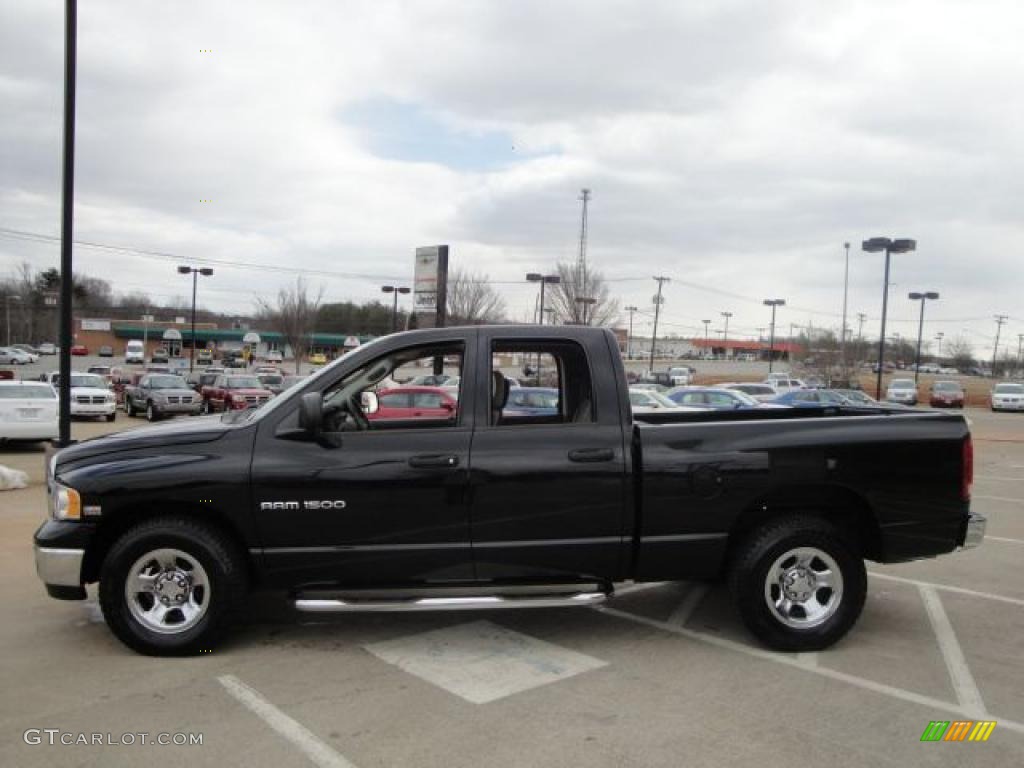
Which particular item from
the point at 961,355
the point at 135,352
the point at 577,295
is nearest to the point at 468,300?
the point at 577,295

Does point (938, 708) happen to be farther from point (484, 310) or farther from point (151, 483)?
point (484, 310)

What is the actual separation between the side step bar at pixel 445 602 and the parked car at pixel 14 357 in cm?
7585

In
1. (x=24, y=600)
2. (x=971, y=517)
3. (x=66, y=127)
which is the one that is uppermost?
(x=66, y=127)

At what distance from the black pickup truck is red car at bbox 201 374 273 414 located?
23.5 meters

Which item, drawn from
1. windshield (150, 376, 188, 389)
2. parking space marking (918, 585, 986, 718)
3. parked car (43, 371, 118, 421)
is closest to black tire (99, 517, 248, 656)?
parking space marking (918, 585, 986, 718)

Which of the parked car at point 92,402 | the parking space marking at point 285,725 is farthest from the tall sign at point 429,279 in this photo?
the parking space marking at point 285,725

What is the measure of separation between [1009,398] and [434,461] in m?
47.3

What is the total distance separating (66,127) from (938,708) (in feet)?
35.5

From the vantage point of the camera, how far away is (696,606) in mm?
5824

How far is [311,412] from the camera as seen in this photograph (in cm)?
438

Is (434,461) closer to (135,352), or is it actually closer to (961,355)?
(135,352)

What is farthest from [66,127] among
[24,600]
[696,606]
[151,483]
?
[696,606]

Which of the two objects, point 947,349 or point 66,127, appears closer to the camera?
point 66,127

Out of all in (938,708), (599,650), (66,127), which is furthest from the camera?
(66,127)
